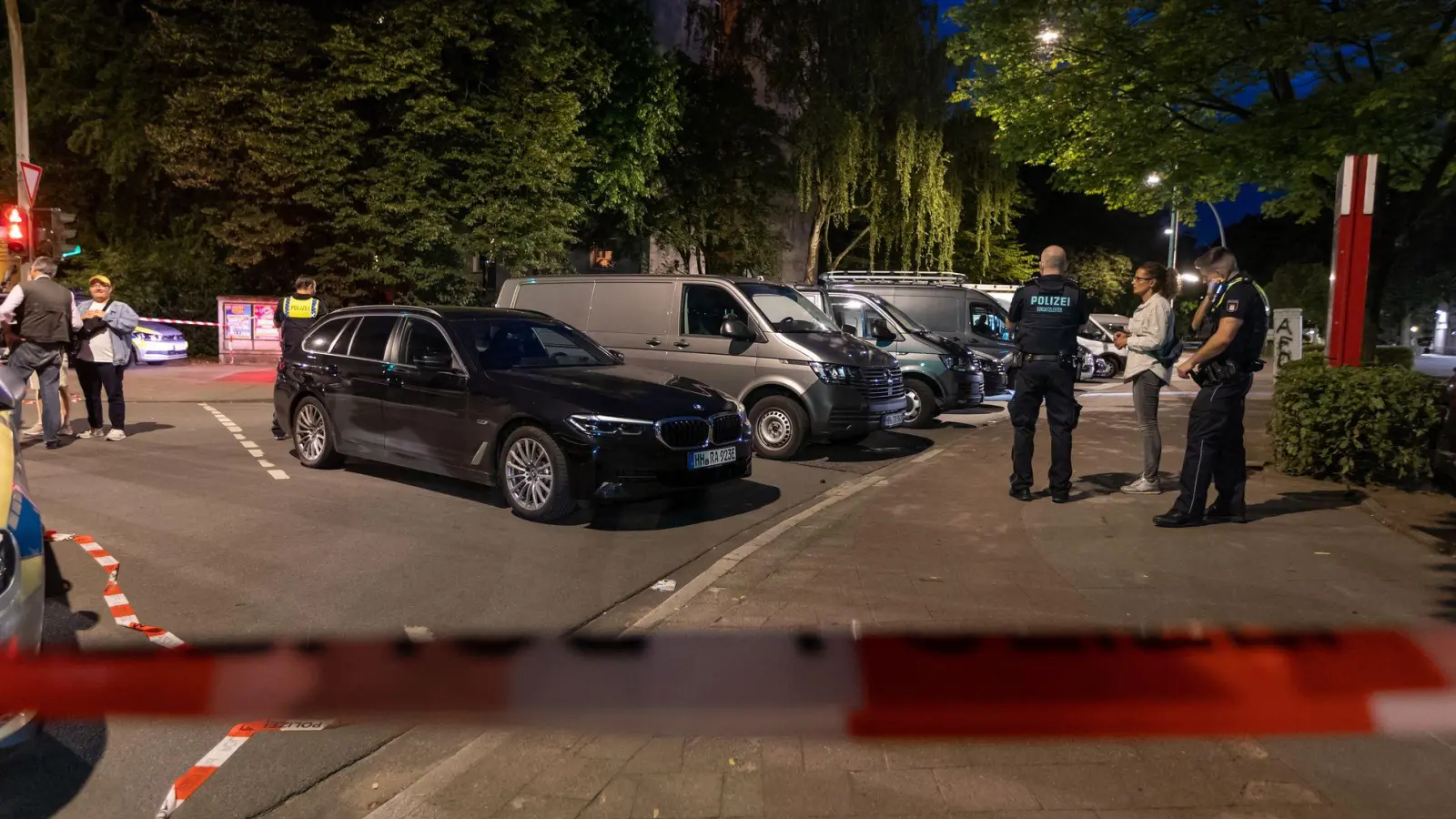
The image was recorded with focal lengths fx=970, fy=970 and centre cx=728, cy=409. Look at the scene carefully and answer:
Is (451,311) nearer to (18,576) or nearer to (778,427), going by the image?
(778,427)

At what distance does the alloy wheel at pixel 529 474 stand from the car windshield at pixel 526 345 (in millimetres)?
783

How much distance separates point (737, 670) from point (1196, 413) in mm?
4915

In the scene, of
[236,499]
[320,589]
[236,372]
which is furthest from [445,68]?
[320,589]

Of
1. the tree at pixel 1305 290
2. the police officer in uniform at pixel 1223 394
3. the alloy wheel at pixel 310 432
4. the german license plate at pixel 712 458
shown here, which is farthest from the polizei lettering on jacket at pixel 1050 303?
the tree at pixel 1305 290

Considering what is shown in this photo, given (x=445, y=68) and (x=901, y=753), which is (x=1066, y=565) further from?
(x=445, y=68)

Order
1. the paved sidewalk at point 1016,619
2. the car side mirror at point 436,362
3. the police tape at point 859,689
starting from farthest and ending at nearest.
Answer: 1. the car side mirror at point 436,362
2. the paved sidewalk at point 1016,619
3. the police tape at point 859,689

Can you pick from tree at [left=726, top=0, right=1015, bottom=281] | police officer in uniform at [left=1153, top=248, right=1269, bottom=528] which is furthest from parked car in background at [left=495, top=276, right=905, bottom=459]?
tree at [left=726, top=0, right=1015, bottom=281]

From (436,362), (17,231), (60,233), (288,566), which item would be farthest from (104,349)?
(17,231)

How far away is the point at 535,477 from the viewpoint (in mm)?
6973

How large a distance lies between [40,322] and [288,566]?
226 inches

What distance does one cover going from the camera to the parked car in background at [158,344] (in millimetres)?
20594

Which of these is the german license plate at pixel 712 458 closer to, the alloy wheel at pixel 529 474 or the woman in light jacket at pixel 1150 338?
the alloy wheel at pixel 529 474

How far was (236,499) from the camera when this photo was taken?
771 cm

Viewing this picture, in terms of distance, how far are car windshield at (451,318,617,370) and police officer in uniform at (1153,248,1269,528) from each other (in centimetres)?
448
